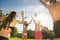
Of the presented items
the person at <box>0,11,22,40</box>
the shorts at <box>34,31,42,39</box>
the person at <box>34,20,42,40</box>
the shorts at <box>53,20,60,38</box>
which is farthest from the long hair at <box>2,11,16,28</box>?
the shorts at <box>53,20,60,38</box>

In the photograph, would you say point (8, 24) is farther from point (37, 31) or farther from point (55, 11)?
point (55, 11)

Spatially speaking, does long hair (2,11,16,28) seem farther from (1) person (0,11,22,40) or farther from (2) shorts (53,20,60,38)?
(2) shorts (53,20,60,38)

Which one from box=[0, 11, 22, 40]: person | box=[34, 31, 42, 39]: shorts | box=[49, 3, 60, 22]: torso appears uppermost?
box=[49, 3, 60, 22]: torso

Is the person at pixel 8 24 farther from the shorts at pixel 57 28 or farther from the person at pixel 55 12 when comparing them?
the shorts at pixel 57 28

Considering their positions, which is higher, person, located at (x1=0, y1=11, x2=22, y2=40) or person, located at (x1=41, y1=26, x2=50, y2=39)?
person, located at (x1=0, y1=11, x2=22, y2=40)

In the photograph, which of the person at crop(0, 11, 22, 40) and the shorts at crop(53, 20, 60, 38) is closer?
the shorts at crop(53, 20, 60, 38)

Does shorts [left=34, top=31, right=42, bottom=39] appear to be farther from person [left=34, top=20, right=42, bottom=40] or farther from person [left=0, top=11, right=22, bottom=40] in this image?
person [left=0, top=11, right=22, bottom=40]

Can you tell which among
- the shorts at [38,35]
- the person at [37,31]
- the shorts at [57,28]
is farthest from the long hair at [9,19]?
the shorts at [57,28]

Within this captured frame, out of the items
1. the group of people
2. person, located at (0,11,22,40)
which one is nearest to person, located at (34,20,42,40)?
the group of people

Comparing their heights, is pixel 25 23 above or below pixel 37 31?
above

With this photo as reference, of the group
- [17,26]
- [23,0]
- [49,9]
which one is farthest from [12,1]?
[49,9]

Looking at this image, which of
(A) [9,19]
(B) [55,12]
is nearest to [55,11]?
(B) [55,12]

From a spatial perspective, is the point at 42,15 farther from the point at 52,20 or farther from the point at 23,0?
the point at 23,0

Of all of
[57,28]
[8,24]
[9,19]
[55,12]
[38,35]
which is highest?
[55,12]
